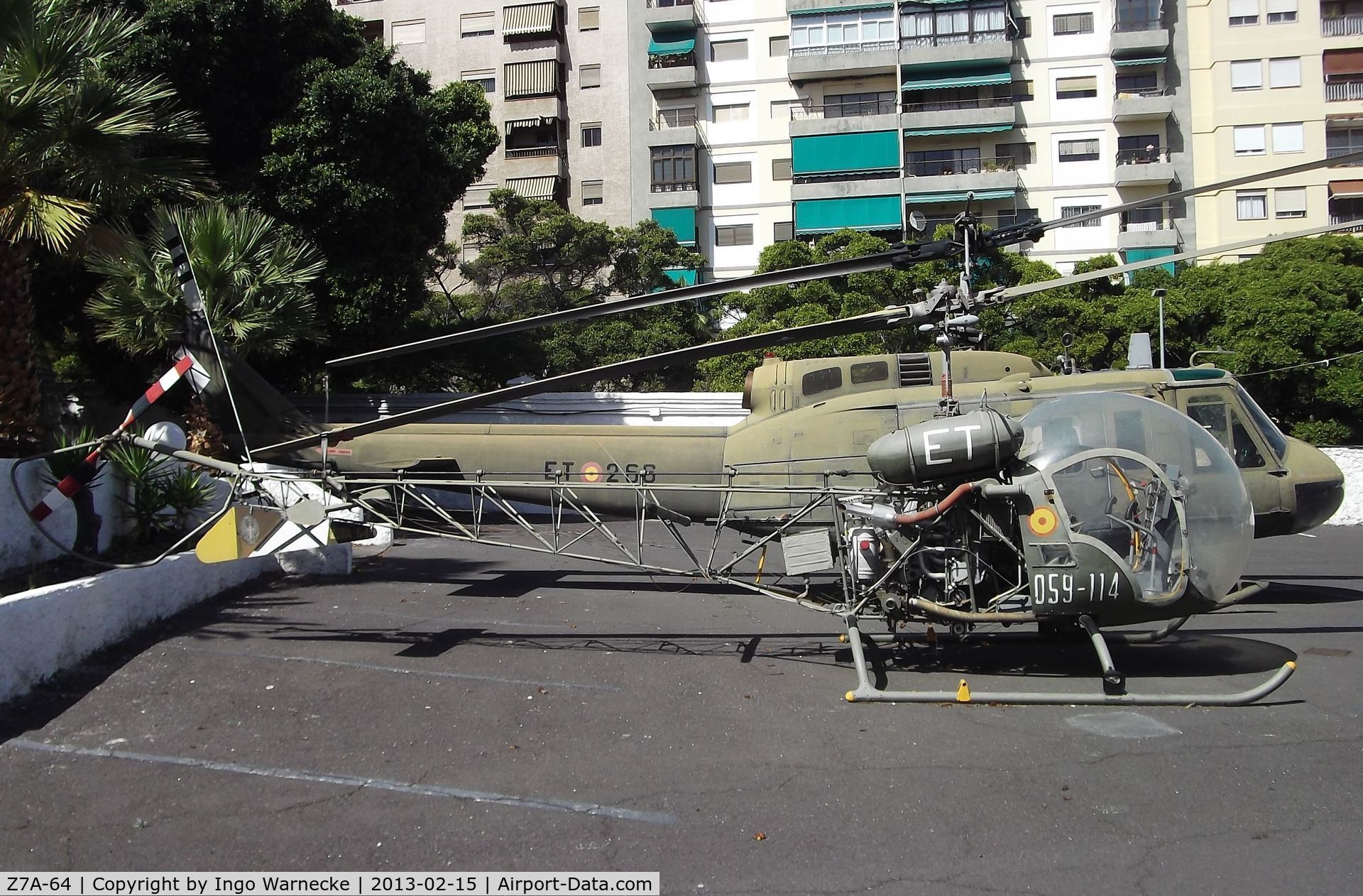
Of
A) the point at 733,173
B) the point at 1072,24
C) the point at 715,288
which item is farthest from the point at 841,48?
the point at 715,288

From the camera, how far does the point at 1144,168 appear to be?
131ft

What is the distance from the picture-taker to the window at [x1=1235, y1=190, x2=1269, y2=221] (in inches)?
1570

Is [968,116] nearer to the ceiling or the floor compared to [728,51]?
nearer to the floor

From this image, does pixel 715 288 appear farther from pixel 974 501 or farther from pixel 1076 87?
pixel 1076 87

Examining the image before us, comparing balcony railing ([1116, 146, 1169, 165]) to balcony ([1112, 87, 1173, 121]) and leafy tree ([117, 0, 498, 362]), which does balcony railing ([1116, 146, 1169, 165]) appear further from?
leafy tree ([117, 0, 498, 362])

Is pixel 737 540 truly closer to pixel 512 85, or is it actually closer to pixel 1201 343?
pixel 1201 343

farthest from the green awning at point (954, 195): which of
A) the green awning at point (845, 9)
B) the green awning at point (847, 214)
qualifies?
the green awning at point (845, 9)

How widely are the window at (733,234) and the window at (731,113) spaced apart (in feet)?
16.5

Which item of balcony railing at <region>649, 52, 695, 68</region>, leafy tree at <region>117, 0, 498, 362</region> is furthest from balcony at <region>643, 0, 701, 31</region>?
leafy tree at <region>117, 0, 498, 362</region>

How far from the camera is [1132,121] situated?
133 ft

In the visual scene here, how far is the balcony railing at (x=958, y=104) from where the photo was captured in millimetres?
40938

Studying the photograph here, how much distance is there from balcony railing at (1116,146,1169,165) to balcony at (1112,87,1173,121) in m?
1.33

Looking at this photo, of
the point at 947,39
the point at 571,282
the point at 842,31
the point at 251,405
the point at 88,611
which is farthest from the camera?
the point at 842,31

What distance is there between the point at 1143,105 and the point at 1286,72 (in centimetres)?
614
